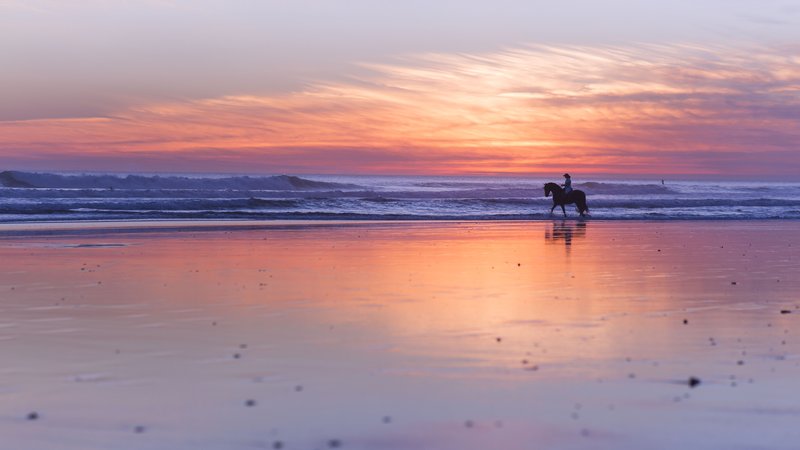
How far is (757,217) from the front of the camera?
37.3m

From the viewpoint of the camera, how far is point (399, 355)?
759 cm

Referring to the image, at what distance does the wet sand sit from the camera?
5.53 metres

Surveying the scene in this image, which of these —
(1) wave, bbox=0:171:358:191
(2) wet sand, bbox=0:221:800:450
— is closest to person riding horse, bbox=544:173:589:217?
(2) wet sand, bbox=0:221:800:450

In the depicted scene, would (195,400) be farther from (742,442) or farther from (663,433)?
(742,442)

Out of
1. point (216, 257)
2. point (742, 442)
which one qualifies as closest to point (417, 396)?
point (742, 442)

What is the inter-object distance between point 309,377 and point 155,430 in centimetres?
150


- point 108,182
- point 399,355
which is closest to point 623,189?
point 108,182

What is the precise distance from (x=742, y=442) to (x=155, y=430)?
3235 millimetres

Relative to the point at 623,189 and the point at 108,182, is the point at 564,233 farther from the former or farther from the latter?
the point at 623,189

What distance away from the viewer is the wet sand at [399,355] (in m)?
5.53

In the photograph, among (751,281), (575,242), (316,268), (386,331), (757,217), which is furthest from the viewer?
(757,217)

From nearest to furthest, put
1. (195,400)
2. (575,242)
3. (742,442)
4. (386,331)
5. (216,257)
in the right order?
(742,442) < (195,400) < (386,331) < (216,257) < (575,242)

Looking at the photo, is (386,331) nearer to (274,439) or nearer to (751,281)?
(274,439)

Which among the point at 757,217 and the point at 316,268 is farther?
the point at 757,217
